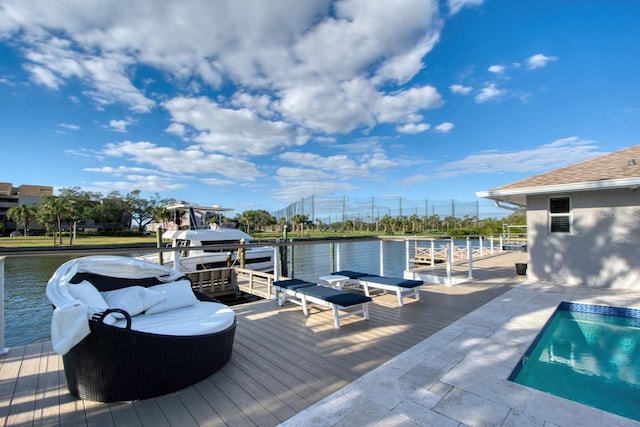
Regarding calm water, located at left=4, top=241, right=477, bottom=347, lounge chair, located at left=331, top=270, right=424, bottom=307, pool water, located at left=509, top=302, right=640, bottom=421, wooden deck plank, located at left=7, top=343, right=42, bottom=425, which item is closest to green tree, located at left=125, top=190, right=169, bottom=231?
calm water, located at left=4, top=241, right=477, bottom=347

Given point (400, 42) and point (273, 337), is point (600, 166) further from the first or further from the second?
point (273, 337)

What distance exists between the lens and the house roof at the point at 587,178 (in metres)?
5.43

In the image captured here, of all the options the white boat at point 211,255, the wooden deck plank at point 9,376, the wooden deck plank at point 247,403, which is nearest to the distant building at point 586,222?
the wooden deck plank at point 247,403

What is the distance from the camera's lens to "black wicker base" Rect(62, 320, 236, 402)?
1.87 meters

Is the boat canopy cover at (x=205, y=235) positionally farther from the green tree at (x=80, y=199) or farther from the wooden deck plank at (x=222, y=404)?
the green tree at (x=80, y=199)

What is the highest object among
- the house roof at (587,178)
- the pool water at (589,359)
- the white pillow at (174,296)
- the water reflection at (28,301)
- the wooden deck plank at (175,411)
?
the house roof at (587,178)

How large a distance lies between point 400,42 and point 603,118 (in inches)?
440

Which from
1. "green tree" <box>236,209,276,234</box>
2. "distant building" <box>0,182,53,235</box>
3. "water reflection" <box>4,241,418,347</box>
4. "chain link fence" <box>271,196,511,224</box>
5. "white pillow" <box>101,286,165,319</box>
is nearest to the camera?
"white pillow" <box>101,286,165,319</box>

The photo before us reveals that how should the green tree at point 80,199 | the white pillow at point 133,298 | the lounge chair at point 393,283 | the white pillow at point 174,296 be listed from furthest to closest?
the green tree at point 80,199 < the lounge chair at point 393,283 < the white pillow at point 174,296 < the white pillow at point 133,298

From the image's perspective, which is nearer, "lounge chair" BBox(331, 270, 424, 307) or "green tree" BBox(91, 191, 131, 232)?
"lounge chair" BBox(331, 270, 424, 307)

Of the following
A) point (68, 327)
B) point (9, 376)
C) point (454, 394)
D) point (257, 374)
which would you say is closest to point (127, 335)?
point (68, 327)

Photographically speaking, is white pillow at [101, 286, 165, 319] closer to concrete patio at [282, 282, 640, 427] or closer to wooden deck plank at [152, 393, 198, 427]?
wooden deck plank at [152, 393, 198, 427]

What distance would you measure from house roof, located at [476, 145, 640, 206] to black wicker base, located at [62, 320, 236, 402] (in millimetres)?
7090

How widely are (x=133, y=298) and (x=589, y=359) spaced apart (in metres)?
4.92
